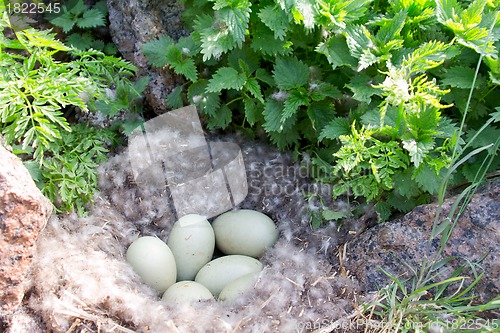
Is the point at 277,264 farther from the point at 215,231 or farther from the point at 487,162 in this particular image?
the point at 487,162

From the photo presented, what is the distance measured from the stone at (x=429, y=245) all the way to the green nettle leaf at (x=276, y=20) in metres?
0.82

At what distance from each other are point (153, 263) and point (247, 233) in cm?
39

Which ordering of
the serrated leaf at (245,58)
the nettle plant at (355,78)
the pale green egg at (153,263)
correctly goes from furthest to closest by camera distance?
the serrated leaf at (245,58) → the pale green egg at (153,263) → the nettle plant at (355,78)

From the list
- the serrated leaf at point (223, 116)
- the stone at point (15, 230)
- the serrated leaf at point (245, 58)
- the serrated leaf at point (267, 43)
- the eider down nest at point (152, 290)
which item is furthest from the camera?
the serrated leaf at point (223, 116)

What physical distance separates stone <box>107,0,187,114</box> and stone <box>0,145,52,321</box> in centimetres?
89

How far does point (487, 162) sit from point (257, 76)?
96 cm

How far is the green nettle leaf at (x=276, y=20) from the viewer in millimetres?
2143

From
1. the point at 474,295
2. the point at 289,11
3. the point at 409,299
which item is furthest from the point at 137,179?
the point at 474,295

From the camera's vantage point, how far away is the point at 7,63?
2.09m

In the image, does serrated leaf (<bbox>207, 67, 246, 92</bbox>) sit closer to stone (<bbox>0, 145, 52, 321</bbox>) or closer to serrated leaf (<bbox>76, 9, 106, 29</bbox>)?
serrated leaf (<bbox>76, 9, 106, 29</bbox>)

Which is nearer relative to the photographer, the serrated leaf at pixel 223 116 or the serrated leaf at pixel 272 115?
the serrated leaf at pixel 272 115

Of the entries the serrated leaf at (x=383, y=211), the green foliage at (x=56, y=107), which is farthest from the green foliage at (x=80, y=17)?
the serrated leaf at (x=383, y=211)

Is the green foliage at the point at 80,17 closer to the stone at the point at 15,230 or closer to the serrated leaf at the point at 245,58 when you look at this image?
the serrated leaf at the point at 245,58

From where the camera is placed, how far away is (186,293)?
2062 millimetres
